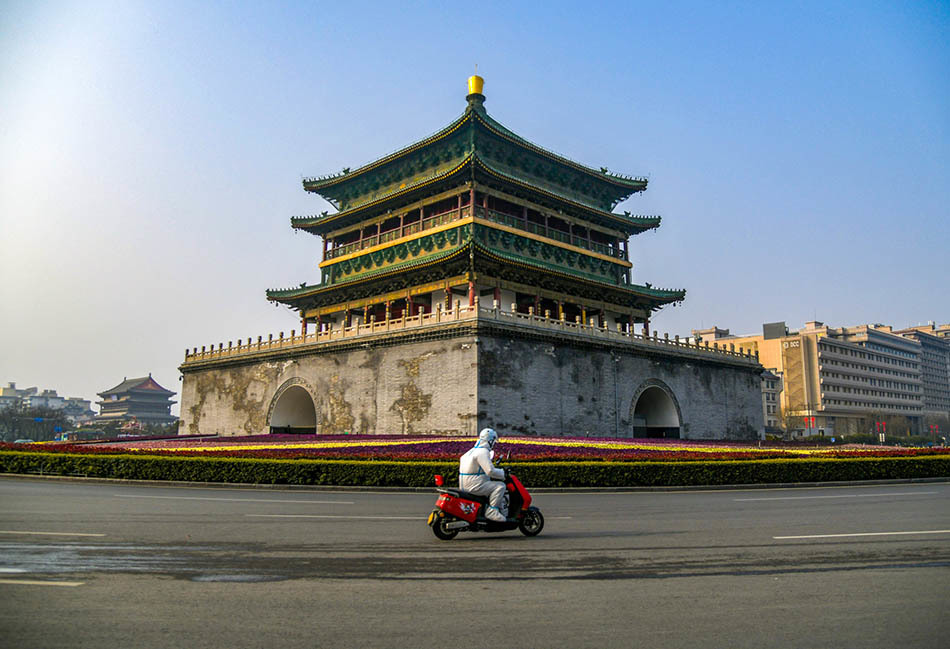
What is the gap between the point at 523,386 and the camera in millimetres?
30297

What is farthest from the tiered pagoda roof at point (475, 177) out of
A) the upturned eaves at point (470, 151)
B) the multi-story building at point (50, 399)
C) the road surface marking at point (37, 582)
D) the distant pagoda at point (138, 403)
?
the multi-story building at point (50, 399)

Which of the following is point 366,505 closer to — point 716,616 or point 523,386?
point 716,616

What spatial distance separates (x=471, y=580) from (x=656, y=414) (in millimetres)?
33449

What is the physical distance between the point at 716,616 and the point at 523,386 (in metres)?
25.2

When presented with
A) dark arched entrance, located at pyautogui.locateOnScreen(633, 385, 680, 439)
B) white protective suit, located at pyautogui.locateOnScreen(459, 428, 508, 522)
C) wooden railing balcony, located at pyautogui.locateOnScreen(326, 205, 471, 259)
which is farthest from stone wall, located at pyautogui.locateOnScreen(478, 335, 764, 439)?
white protective suit, located at pyautogui.locateOnScreen(459, 428, 508, 522)

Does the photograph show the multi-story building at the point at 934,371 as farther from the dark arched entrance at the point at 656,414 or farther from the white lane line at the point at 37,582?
the white lane line at the point at 37,582

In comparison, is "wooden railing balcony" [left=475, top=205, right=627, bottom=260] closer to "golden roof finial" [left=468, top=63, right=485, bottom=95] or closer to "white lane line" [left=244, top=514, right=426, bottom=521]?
"golden roof finial" [left=468, top=63, right=485, bottom=95]

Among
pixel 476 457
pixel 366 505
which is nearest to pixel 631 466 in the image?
pixel 366 505

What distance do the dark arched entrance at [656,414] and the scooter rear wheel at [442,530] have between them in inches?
1113

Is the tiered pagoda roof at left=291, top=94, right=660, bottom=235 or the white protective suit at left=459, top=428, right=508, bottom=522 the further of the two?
the tiered pagoda roof at left=291, top=94, right=660, bottom=235

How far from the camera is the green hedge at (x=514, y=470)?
16.4 meters

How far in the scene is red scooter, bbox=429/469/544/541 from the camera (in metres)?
8.79

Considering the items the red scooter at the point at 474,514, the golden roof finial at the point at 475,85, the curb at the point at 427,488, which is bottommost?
the curb at the point at 427,488

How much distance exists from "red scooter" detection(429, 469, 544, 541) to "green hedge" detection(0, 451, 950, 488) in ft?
22.5
